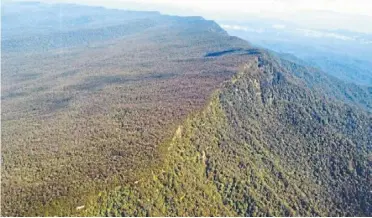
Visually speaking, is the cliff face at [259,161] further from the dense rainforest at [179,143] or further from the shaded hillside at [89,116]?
the shaded hillside at [89,116]

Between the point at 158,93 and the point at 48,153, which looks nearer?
the point at 48,153

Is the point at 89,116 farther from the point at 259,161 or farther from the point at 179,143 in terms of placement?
the point at 259,161

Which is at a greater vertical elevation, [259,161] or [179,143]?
[179,143]

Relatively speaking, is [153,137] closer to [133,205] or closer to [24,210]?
[133,205]

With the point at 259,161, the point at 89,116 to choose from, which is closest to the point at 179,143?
the point at 259,161

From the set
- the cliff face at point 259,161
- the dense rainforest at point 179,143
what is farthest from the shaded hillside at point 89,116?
the cliff face at point 259,161

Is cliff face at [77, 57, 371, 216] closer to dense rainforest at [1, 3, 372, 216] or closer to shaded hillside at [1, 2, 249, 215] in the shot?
dense rainforest at [1, 3, 372, 216]

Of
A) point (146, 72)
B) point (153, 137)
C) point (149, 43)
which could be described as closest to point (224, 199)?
point (153, 137)
